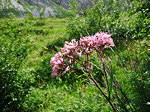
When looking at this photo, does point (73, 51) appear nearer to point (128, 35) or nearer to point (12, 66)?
point (12, 66)

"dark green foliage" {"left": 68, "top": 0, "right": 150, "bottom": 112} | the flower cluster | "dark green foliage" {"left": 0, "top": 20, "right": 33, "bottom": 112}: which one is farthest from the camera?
"dark green foliage" {"left": 0, "top": 20, "right": 33, "bottom": 112}

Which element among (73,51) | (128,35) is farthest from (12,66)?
(128,35)

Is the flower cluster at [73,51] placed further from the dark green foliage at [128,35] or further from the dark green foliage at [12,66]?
the dark green foliage at [12,66]

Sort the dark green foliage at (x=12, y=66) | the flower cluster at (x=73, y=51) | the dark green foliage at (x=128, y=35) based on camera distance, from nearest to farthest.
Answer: the flower cluster at (x=73, y=51), the dark green foliage at (x=128, y=35), the dark green foliage at (x=12, y=66)

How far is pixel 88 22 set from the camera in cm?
766

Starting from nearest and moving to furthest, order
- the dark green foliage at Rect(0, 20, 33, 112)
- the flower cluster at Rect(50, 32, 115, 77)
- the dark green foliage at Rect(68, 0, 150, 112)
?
the flower cluster at Rect(50, 32, 115, 77), the dark green foliage at Rect(68, 0, 150, 112), the dark green foliage at Rect(0, 20, 33, 112)

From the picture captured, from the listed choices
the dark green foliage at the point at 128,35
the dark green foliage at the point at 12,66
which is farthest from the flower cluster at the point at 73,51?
the dark green foliage at the point at 12,66

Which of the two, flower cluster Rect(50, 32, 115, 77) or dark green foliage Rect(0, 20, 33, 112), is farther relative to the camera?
dark green foliage Rect(0, 20, 33, 112)

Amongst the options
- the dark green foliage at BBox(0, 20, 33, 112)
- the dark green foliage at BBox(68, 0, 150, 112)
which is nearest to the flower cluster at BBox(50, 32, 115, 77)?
the dark green foliage at BBox(68, 0, 150, 112)

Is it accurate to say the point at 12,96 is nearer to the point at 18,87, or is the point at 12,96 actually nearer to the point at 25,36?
the point at 18,87

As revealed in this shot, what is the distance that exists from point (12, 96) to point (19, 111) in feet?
1.77

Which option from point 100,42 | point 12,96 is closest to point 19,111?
point 12,96

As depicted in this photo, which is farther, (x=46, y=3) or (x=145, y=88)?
(x=46, y=3)

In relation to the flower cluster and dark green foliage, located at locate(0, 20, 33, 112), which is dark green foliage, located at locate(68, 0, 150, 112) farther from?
dark green foliage, located at locate(0, 20, 33, 112)
